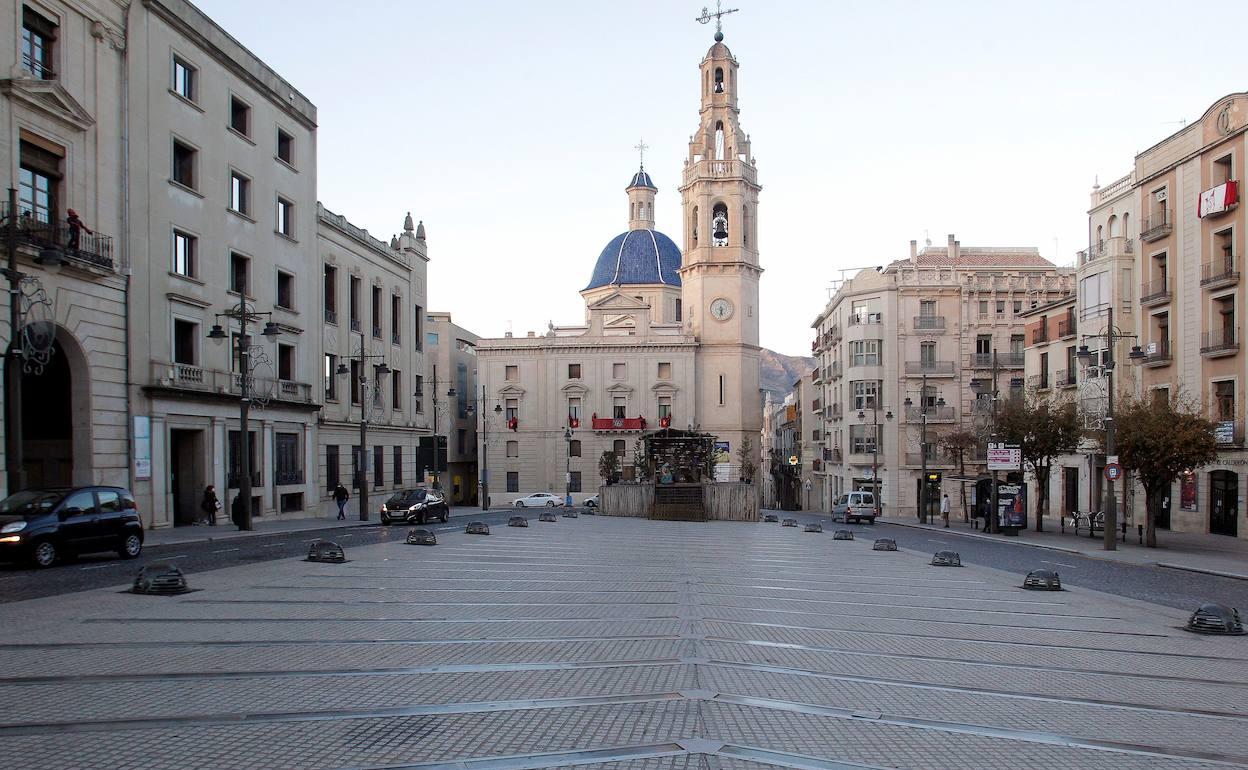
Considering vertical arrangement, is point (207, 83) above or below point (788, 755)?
above

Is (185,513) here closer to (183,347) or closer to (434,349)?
(183,347)

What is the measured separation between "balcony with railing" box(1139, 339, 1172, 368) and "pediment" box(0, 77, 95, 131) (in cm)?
3804

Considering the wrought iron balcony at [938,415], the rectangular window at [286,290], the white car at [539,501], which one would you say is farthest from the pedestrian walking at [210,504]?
the wrought iron balcony at [938,415]

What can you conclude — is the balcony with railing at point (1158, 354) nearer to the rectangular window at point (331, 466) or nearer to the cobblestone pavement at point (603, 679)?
the cobblestone pavement at point (603, 679)

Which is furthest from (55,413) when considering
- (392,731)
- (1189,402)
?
(1189,402)

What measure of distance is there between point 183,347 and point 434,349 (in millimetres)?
50788

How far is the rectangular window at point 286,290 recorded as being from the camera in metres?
42.0

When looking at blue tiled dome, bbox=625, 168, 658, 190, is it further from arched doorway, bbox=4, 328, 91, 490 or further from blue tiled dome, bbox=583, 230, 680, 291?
arched doorway, bbox=4, 328, 91, 490

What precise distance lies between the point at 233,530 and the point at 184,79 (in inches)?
619

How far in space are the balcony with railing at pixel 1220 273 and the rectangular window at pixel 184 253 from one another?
36.4m

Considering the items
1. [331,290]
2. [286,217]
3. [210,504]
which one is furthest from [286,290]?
[210,504]

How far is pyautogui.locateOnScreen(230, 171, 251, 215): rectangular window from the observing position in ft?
125

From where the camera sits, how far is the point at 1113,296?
44188mm

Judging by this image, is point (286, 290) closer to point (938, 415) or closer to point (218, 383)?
point (218, 383)
